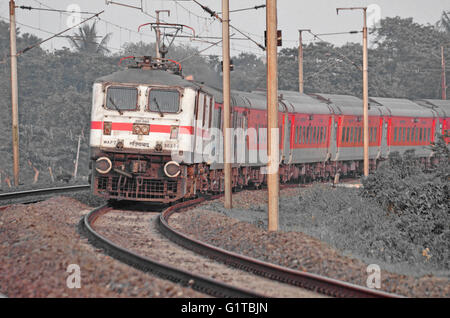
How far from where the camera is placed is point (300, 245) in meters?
11.4

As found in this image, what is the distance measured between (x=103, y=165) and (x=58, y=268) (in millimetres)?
7603

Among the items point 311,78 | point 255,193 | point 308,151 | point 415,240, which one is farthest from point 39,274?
point 311,78

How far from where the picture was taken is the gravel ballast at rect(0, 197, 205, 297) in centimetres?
779

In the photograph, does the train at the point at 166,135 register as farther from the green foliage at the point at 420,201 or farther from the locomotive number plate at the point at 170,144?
the green foliage at the point at 420,201

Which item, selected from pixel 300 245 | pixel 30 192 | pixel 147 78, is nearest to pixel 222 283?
pixel 300 245

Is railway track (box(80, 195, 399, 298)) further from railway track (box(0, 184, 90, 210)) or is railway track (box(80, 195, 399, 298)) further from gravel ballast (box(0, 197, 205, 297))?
railway track (box(0, 184, 90, 210))

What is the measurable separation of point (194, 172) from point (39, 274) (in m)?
9.37

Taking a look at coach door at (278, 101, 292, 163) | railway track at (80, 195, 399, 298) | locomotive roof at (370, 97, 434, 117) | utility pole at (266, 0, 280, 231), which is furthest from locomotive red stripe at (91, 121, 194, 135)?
locomotive roof at (370, 97, 434, 117)

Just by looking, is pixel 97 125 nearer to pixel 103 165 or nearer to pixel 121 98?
pixel 121 98

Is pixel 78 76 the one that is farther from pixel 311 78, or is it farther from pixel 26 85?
pixel 311 78

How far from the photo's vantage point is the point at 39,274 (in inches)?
336

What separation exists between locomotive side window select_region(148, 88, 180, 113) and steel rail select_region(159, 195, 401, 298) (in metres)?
4.94

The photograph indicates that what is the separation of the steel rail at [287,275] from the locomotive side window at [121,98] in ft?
17.3
